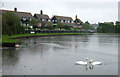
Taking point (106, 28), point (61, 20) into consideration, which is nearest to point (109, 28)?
point (106, 28)

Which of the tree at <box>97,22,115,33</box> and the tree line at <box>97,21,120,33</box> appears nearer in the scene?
the tree line at <box>97,21,120,33</box>

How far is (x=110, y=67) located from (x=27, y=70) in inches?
272

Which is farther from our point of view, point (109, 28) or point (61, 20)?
point (109, 28)

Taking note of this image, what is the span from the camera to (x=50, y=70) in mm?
16562

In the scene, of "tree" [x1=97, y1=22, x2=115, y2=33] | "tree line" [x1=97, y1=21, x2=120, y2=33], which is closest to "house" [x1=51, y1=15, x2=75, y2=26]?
"tree" [x1=97, y1=22, x2=115, y2=33]

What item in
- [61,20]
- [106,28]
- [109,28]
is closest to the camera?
[61,20]

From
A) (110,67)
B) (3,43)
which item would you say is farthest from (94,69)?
(3,43)

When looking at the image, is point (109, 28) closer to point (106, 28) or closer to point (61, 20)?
point (106, 28)

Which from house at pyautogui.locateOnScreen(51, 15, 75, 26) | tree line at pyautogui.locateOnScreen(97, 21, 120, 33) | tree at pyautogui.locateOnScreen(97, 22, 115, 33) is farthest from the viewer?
tree at pyautogui.locateOnScreen(97, 22, 115, 33)

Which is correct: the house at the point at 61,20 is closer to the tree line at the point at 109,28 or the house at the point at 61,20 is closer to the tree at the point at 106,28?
the tree at the point at 106,28

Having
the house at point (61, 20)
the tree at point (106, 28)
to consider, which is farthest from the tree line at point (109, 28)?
the house at point (61, 20)

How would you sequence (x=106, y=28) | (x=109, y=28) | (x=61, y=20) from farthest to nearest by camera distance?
(x=106, y=28) < (x=109, y=28) < (x=61, y=20)

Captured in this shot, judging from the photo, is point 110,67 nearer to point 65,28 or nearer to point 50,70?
point 50,70

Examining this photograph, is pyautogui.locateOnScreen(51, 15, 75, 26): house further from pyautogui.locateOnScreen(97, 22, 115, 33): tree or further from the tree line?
the tree line
